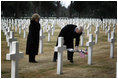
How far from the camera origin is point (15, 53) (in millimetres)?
6262

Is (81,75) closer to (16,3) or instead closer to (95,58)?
(95,58)

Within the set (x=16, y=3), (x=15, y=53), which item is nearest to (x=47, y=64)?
(x=15, y=53)

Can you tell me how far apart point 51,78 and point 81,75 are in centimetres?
87

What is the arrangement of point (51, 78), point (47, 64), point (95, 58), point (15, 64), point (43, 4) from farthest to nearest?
point (43, 4)
point (95, 58)
point (47, 64)
point (51, 78)
point (15, 64)

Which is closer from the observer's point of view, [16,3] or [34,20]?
[34,20]

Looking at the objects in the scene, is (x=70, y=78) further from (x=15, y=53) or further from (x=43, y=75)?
(x=15, y=53)

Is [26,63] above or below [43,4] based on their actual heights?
below

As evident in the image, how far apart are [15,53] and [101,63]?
368cm

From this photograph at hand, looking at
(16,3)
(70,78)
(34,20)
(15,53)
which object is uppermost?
(16,3)

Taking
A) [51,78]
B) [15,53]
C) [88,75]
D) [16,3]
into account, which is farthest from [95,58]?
[16,3]

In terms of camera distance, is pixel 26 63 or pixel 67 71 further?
pixel 26 63

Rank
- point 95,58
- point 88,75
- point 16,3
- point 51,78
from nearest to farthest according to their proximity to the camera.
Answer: point 51,78 < point 88,75 < point 95,58 < point 16,3

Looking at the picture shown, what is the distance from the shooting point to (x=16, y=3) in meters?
43.0

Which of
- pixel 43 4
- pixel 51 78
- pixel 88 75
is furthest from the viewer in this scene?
pixel 43 4
